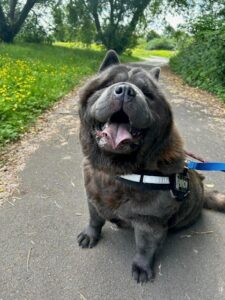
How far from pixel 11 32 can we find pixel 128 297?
→ 888 inches

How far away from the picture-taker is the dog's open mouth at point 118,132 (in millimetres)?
2396

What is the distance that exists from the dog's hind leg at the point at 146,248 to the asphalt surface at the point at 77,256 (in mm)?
67

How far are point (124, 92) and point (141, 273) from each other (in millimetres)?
1396

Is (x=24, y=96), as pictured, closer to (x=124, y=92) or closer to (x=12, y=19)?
(x=124, y=92)

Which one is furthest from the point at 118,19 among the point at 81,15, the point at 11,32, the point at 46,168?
the point at 46,168

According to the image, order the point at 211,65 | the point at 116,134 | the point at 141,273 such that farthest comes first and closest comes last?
the point at 211,65 < the point at 141,273 < the point at 116,134

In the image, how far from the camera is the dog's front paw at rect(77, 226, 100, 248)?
123 inches

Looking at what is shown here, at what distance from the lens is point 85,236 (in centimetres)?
317

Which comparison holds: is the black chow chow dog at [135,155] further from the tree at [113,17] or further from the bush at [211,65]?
the tree at [113,17]

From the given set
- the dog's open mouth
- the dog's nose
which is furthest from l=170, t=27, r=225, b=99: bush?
the dog's nose

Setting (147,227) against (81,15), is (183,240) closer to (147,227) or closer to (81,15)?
(147,227)

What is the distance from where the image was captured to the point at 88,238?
124 inches

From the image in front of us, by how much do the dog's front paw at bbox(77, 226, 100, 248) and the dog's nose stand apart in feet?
4.46

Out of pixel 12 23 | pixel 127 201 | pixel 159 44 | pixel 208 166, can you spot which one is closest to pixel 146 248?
pixel 127 201
